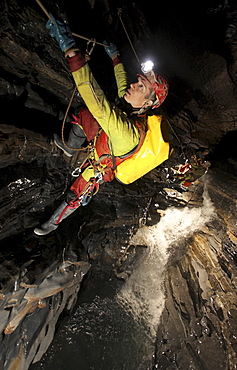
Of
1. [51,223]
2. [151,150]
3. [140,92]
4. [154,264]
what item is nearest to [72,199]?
[51,223]

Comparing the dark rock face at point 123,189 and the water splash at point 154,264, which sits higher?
the dark rock face at point 123,189

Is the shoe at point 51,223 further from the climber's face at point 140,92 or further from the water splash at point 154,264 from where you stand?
the water splash at point 154,264

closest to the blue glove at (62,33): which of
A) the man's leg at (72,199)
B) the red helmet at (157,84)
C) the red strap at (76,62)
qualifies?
the red strap at (76,62)

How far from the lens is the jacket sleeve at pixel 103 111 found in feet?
6.55

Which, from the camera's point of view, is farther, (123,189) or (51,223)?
(123,189)

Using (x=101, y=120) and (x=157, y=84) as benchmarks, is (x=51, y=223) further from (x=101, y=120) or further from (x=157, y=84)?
(x=157, y=84)

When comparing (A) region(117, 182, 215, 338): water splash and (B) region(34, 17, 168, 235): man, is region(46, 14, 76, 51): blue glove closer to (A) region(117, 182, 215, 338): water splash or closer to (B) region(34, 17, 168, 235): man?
(B) region(34, 17, 168, 235): man

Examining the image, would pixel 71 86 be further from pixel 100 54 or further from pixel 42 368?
pixel 42 368

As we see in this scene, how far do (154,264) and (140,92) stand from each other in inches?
237

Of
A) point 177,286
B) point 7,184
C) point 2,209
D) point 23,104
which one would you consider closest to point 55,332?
point 177,286

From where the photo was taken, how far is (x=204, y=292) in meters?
5.25

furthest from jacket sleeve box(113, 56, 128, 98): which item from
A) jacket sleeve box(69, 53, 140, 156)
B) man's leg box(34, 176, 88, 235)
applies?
man's leg box(34, 176, 88, 235)

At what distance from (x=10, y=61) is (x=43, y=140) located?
114 cm

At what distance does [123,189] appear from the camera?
5.32 m
